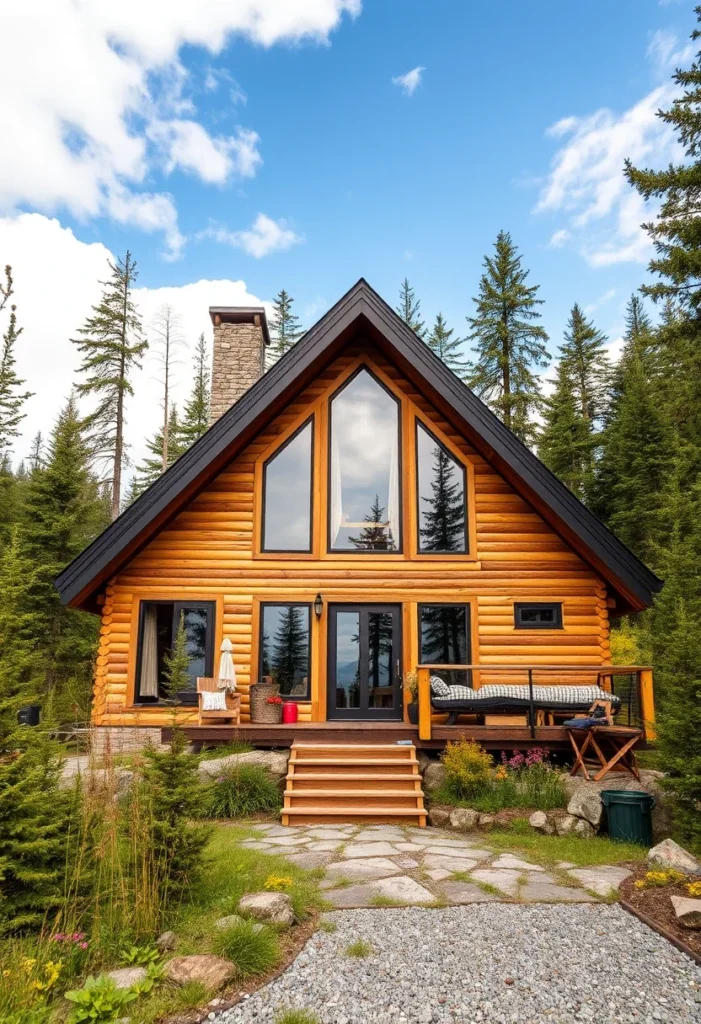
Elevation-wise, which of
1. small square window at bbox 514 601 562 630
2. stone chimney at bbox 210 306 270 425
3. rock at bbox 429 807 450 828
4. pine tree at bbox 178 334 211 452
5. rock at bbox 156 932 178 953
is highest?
pine tree at bbox 178 334 211 452

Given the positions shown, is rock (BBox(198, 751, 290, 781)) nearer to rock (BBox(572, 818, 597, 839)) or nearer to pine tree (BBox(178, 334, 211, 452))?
rock (BBox(572, 818, 597, 839))

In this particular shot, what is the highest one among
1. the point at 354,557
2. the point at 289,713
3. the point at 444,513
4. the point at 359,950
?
the point at 444,513

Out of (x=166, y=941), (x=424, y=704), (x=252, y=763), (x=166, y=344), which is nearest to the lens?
(x=166, y=941)

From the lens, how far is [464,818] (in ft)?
23.4

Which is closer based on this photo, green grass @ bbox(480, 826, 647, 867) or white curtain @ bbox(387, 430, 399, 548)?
green grass @ bbox(480, 826, 647, 867)

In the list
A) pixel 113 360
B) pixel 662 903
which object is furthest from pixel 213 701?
pixel 113 360

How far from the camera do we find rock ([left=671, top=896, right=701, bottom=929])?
407 cm

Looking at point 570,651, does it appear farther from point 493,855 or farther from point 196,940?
point 196,940

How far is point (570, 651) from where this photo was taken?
10.5 m

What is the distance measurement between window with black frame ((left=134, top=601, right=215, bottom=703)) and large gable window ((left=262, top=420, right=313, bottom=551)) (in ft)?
5.24

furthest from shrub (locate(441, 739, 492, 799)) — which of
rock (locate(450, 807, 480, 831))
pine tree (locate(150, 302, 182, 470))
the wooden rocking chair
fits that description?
pine tree (locate(150, 302, 182, 470))

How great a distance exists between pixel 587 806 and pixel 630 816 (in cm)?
47

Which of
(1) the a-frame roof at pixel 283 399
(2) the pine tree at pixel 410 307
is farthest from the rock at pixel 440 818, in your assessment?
(2) the pine tree at pixel 410 307

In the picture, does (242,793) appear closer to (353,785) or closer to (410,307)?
(353,785)
